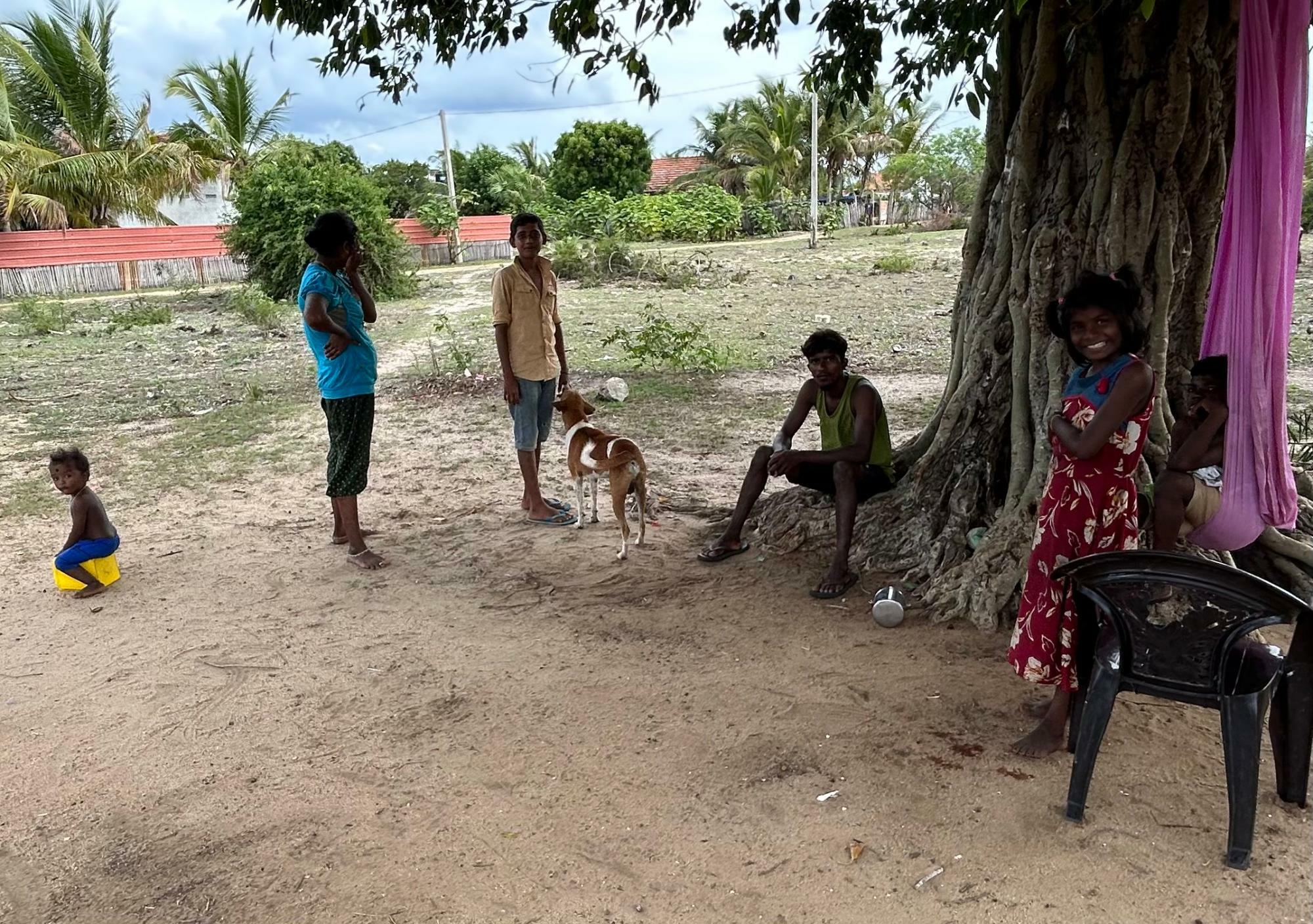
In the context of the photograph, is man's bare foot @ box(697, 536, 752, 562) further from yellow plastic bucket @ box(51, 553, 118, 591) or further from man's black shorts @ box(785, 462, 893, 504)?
yellow plastic bucket @ box(51, 553, 118, 591)

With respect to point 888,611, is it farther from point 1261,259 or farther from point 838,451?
point 1261,259

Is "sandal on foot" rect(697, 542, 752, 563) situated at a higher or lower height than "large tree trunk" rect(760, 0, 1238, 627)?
lower

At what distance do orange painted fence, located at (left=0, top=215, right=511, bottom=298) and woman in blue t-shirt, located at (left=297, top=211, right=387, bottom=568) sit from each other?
17269 millimetres

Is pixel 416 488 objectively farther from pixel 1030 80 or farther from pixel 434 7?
pixel 1030 80

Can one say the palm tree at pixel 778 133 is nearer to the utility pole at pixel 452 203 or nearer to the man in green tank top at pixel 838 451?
the utility pole at pixel 452 203

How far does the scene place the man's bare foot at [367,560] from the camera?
4.92m

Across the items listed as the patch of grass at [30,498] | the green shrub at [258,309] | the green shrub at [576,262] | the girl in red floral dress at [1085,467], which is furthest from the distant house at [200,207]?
the girl in red floral dress at [1085,467]

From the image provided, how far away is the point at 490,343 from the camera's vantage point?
11734 mm

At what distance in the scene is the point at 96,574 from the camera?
4.71 meters

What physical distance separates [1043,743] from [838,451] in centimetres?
174

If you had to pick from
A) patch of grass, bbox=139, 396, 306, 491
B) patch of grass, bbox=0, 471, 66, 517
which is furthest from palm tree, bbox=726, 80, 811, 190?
patch of grass, bbox=0, 471, 66, 517

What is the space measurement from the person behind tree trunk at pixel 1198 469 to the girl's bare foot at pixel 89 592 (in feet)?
15.8

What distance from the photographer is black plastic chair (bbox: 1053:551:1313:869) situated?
2.22 meters

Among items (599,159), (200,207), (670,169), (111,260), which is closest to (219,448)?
(111,260)
